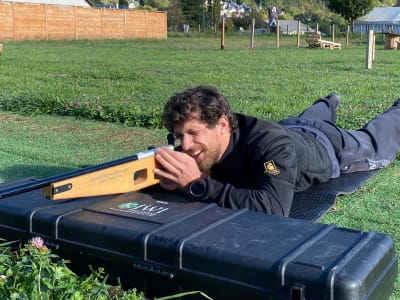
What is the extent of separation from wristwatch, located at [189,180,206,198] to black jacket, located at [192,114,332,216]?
0.06ft

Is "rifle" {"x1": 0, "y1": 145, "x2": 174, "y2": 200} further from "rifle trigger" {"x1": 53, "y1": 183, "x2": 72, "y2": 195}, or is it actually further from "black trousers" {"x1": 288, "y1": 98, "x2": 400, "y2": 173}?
"black trousers" {"x1": 288, "y1": 98, "x2": 400, "y2": 173}

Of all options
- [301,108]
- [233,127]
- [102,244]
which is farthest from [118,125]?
[102,244]

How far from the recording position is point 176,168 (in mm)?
3021

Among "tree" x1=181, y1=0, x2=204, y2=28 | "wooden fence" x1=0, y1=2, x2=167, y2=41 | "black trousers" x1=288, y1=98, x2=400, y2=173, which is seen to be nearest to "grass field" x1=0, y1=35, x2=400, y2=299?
"black trousers" x1=288, y1=98, x2=400, y2=173

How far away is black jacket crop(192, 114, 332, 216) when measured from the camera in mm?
3004

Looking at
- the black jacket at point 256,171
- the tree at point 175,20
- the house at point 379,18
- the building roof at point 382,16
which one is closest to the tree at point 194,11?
the tree at point 175,20

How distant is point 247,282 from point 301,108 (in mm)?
5747

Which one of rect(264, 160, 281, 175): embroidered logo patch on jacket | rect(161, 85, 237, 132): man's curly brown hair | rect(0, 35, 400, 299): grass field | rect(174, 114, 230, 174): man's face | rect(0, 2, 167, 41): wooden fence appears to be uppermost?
rect(0, 2, 167, 41): wooden fence

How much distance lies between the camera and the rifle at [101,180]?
2.58m

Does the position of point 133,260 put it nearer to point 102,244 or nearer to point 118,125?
point 102,244

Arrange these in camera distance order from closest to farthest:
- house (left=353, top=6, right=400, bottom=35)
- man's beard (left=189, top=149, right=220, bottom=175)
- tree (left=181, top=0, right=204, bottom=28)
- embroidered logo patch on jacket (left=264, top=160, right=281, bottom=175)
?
embroidered logo patch on jacket (left=264, top=160, right=281, bottom=175) → man's beard (left=189, top=149, right=220, bottom=175) → tree (left=181, top=0, right=204, bottom=28) → house (left=353, top=6, right=400, bottom=35)

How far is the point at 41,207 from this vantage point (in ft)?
9.59

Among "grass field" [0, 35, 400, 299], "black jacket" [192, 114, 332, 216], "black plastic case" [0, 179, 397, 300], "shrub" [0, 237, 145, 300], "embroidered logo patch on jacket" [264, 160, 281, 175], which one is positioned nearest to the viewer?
"shrub" [0, 237, 145, 300]

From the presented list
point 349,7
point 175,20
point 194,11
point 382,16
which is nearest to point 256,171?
point 349,7
